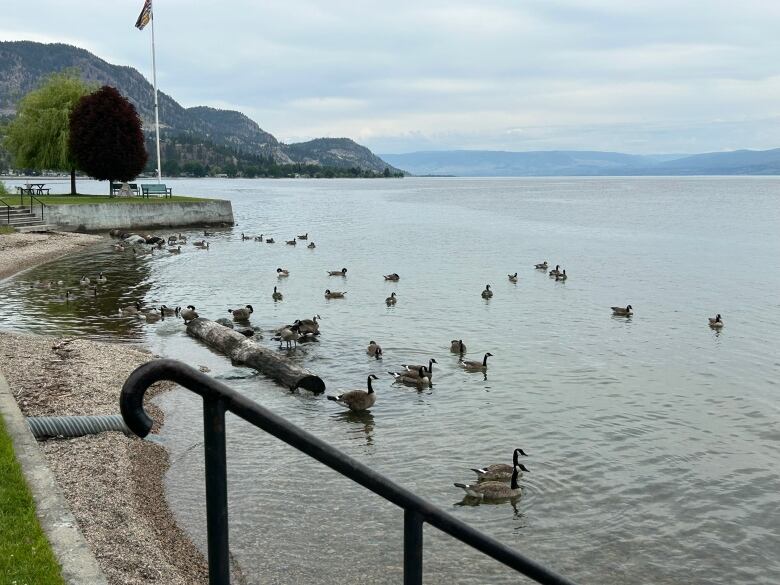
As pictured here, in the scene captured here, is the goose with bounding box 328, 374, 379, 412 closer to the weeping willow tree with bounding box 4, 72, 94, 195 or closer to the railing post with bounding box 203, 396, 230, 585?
the railing post with bounding box 203, 396, 230, 585

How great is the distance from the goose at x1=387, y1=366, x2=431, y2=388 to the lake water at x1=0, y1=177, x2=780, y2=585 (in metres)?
0.39

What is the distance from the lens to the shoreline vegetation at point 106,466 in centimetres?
905

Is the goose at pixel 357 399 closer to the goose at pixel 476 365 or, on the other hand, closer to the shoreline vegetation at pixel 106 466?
the shoreline vegetation at pixel 106 466

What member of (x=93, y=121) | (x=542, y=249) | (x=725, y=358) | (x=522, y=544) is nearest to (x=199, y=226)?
(x=93, y=121)

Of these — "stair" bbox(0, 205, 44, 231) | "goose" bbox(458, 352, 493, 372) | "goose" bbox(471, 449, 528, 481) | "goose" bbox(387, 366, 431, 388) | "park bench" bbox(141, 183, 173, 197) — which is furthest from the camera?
"park bench" bbox(141, 183, 173, 197)

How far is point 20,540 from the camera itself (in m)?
6.79

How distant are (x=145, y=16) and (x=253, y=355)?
54.3 meters

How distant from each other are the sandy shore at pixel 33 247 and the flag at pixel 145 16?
22944 millimetres

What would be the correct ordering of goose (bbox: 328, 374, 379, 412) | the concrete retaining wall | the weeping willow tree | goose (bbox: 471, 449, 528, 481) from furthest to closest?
the weeping willow tree
the concrete retaining wall
goose (bbox: 328, 374, 379, 412)
goose (bbox: 471, 449, 528, 481)

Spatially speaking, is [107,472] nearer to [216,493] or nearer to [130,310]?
[216,493]

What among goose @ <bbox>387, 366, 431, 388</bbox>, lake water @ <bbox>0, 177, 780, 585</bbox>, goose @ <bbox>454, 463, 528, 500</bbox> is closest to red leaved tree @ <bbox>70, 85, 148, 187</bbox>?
lake water @ <bbox>0, 177, 780, 585</bbox>

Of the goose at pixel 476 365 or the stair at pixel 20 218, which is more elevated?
the stair at pixel 20 218

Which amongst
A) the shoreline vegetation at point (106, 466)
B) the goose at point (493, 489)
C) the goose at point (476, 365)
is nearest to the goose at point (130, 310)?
the shoreline vegetation at point (106, 466)

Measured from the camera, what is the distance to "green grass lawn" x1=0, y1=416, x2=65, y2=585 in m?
6.23
